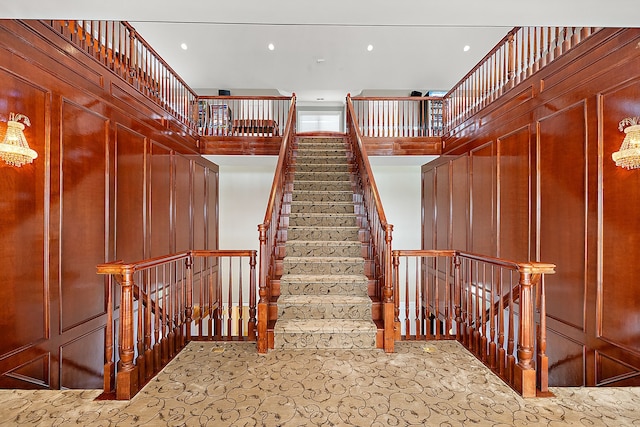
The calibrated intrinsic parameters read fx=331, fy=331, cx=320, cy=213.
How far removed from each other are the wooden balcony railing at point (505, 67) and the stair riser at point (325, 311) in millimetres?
3269

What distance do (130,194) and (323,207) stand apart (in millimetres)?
2507

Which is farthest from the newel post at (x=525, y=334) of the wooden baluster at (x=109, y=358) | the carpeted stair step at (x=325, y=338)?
the wooden baluster at (x=109, y=358)

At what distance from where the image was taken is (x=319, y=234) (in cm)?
427

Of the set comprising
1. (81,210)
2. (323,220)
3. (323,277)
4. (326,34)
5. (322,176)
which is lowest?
(323,277)

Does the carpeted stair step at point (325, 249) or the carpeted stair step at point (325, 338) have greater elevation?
the carpeted stair step at point (325, 249)

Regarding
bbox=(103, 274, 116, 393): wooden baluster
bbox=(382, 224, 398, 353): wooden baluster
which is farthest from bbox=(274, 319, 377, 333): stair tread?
bbox=(103, 274, 116, 393): wooden baluster

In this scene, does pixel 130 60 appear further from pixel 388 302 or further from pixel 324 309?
pixel 388 302

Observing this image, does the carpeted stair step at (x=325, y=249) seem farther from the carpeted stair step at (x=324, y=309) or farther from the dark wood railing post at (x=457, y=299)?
the dark wood railing post at (x=457, y=299)

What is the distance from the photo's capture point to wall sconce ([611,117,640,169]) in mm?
2426

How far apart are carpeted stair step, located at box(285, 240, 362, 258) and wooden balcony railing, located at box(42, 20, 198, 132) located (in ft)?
9.34

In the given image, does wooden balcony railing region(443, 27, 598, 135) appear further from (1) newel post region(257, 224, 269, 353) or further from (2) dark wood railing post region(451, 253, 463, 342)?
(1) newel post region(257, 224, 269, 353)

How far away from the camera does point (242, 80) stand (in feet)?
29.5

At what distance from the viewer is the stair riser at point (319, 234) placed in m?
4.25

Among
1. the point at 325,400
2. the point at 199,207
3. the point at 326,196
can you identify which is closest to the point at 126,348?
the point at 325,400
